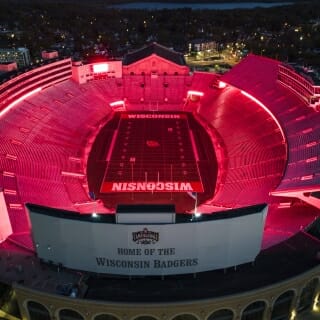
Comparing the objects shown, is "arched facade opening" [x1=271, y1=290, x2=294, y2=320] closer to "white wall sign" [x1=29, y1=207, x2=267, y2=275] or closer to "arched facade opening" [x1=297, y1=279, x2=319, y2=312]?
"arched facade opening" [x1=297, y1=279, x2=319, y2=312]

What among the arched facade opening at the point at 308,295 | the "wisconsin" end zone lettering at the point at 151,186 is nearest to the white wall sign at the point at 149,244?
the arched facade opening at the point at 308,295

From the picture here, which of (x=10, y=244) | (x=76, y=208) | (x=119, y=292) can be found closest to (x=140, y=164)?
(x=76, y=208)

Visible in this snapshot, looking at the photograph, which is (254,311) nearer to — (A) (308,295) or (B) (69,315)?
(A) (308,295)

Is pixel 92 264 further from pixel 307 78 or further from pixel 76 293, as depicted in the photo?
pixel 307 78

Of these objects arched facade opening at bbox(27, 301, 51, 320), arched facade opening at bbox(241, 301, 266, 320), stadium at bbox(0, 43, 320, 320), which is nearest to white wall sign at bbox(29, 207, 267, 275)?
stadium at bbox(0, 43, 320, 320)

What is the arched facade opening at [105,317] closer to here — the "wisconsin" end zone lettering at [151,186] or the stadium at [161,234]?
the stadium at [161,234]

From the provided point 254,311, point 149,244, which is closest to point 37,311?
point 149,244
